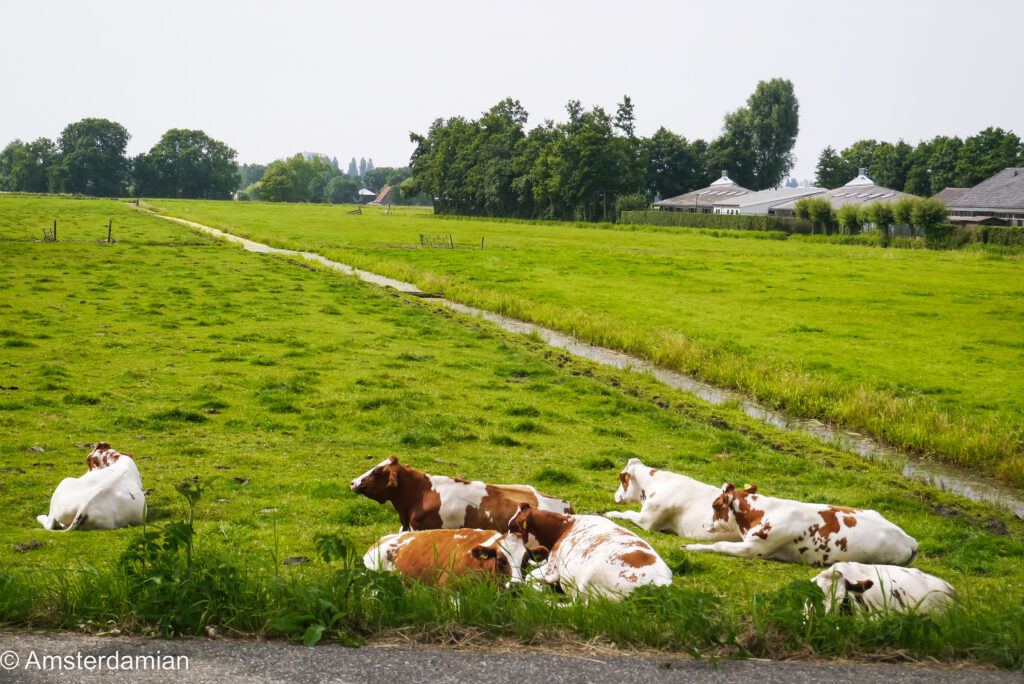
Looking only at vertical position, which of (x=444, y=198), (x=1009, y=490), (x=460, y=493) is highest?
(x=444, y=198)

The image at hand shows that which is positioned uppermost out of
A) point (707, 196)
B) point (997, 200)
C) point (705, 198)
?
point (707, 196)

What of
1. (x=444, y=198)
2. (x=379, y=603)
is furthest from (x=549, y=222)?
(x=379, y=603)

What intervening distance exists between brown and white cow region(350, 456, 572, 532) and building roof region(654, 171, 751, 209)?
141 metres

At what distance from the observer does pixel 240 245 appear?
6253 cm

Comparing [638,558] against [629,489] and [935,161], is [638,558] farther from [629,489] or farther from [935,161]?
[935,161]

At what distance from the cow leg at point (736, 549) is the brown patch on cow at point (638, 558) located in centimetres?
226

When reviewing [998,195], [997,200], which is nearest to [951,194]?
[998,195]

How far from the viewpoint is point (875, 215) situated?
294 ft

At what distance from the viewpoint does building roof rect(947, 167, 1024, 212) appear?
99438 mm

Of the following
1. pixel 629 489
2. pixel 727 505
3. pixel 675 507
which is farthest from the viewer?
pixel 629 489

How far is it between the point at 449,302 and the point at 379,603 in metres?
31.6

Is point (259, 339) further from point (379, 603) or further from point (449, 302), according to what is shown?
point (379, 603)

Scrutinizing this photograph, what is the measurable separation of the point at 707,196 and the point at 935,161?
38.1 metres

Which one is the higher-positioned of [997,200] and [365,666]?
[997,200]
